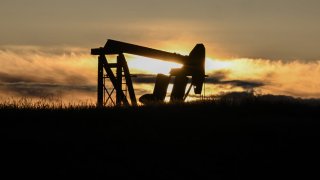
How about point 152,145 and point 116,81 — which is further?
point 116,81

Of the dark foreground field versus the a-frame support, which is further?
the a-frame support

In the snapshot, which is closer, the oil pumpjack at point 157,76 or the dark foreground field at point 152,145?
the dark foreground field at point 152,145

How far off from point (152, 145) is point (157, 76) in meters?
19.2

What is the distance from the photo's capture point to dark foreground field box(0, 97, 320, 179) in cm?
1202

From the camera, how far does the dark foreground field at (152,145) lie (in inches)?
473

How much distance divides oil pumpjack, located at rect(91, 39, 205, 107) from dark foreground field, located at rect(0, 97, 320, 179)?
9143 mm

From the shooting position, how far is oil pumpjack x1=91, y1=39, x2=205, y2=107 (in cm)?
2986

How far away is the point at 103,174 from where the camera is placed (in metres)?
11.5

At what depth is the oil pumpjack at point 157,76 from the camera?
29.9 metres

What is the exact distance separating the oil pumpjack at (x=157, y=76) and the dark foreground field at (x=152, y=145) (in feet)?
30.0

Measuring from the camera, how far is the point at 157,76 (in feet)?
109

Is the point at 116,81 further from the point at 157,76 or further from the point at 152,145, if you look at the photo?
the point at 152,145

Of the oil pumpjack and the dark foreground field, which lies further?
the oil pumpjack

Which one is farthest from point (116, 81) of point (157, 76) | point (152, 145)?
point (152, 145)
